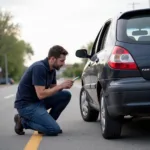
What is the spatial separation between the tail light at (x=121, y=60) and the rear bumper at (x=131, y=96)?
18cm

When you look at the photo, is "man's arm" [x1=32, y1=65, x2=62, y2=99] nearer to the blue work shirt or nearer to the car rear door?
the blue work shirt

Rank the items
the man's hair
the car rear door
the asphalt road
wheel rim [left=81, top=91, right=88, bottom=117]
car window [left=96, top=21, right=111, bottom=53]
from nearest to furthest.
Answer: the car rear door < the asphalt road < the man's hair < car window [left=96, top=21, right=111, bottom=53] < wheel rim [left=81, top=91, right=88, bottom=117]

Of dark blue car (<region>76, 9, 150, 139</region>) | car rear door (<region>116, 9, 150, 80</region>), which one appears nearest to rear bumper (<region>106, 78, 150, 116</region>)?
dark blue car (<region>76, 9, 150, 139</region>)

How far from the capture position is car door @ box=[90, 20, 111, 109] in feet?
23.0

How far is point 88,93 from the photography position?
850 centimetres

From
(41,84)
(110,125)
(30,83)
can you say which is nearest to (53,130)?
(41,84)

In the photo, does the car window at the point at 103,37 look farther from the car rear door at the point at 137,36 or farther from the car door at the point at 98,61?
the car rear door at the point at 137,36

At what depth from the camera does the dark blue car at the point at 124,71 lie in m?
6.16

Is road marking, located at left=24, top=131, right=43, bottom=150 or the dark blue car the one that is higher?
the dark blue car

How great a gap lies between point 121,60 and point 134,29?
511 millimetres

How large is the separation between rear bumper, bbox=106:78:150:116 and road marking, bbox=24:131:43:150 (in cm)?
117

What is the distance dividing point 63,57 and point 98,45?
31.0 inches

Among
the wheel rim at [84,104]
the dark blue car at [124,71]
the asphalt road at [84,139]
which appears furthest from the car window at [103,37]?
the wheel rim at [84,104]

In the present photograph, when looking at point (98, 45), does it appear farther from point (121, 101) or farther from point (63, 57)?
point (121, 101)
